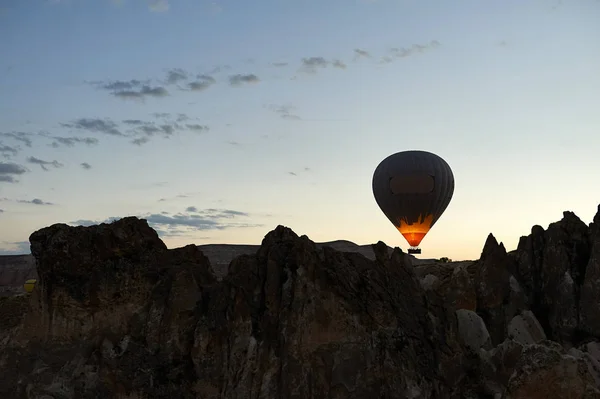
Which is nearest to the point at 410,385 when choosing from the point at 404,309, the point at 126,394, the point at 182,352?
the point at 404,309

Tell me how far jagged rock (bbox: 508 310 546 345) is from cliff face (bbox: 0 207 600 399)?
5972 millimetres

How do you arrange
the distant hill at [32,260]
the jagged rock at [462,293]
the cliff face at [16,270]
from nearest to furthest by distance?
the jagged rock at [462,293]
the distant hill at [32,260]
the cliff face at [16,270]

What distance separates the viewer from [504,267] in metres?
27.7

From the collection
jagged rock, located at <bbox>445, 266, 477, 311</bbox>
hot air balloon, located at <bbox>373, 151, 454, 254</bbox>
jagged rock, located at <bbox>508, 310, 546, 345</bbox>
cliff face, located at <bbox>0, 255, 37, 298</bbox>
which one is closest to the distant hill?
cliff face, located at <bbox>0, 255, 37, 298</bbox>

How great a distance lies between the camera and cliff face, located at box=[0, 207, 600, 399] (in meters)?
15.0

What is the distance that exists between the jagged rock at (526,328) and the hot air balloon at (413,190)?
35536 mm

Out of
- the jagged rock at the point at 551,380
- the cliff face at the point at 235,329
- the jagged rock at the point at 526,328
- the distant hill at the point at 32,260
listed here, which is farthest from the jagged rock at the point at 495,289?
the distant hill at the point at 32,260

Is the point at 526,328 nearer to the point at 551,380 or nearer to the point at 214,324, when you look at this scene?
the point at 551,380

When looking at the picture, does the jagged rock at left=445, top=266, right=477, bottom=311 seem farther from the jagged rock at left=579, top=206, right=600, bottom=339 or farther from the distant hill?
the distant hill

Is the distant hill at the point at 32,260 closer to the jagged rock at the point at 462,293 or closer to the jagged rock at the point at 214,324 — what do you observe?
the jagged rock at the point at 462,293

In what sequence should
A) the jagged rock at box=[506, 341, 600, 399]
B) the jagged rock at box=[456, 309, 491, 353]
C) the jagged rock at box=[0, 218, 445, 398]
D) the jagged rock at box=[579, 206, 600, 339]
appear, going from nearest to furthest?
1. the jagged rock at box=[506, 341, 600, 399]
2. the jagged rock at box=[0, 218, 445, 398]
3. the jagged rock at box=[456, 309, 491, 353]
4. the jagged rock at box=[579, 206, 600, 339]

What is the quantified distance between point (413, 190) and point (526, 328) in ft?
119

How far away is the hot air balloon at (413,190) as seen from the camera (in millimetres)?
59812

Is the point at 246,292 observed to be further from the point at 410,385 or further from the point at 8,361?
the point at 8,361
